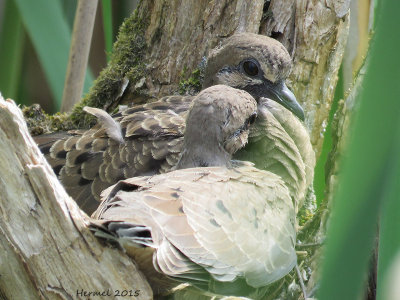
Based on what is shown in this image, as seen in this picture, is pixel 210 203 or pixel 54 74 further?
pixel 54 74

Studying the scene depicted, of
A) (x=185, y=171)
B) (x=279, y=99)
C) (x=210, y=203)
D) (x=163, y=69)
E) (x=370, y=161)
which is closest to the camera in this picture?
(x=370, y=161)

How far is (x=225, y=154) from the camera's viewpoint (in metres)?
2.17

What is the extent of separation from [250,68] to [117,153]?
606 mm

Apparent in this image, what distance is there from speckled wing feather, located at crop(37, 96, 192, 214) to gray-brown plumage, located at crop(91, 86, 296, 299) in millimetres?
142

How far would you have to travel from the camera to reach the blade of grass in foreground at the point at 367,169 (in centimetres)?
94

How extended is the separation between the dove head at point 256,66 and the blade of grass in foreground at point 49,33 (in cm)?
64

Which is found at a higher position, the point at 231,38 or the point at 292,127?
the point at 231,38

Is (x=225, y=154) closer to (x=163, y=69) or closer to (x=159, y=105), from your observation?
(x=159, y=105)

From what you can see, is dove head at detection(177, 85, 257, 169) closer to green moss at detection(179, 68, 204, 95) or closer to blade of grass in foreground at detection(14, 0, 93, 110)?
green moss at detection(179, 68, 204, 95)

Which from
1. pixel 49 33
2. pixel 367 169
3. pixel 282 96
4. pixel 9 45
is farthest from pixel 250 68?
pixel 367 169

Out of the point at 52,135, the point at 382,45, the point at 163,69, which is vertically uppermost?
the point at 382,45

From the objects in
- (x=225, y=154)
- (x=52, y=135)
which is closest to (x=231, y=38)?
(x=225, y=154)

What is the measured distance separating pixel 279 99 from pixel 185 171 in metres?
0.66

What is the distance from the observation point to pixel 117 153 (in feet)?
7.55
